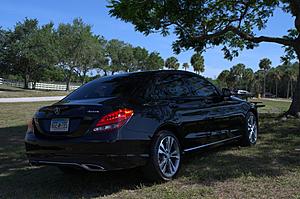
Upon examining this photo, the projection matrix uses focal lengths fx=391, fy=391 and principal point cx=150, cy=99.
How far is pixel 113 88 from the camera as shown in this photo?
18.8ft

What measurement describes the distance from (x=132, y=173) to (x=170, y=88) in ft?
4.67

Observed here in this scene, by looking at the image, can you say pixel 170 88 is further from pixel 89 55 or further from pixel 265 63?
pixel 265 63

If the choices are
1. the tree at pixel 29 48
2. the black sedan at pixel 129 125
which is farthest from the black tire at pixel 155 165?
the tree at pixel 29 48

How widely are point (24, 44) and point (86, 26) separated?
9.45 metres

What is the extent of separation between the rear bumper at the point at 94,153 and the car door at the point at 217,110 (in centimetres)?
172

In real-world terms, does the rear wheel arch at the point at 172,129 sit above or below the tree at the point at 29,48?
below

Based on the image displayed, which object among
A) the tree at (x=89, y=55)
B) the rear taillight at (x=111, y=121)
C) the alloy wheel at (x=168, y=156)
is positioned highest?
the tree at (x=89, y=55)

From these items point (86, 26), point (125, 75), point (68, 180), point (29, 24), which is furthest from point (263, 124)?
point (29, 24)

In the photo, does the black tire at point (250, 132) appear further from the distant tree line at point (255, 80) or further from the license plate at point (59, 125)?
the distant tree line at point (255, 80)

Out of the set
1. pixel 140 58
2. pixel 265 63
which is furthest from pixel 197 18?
pixel 265 63

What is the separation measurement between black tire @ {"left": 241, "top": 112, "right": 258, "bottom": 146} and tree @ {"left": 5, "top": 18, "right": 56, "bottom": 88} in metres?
50.9

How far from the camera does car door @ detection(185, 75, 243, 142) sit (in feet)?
21.1

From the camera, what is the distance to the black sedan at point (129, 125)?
4805mm

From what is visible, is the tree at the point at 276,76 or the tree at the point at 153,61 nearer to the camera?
the tree at the point at 153,61
